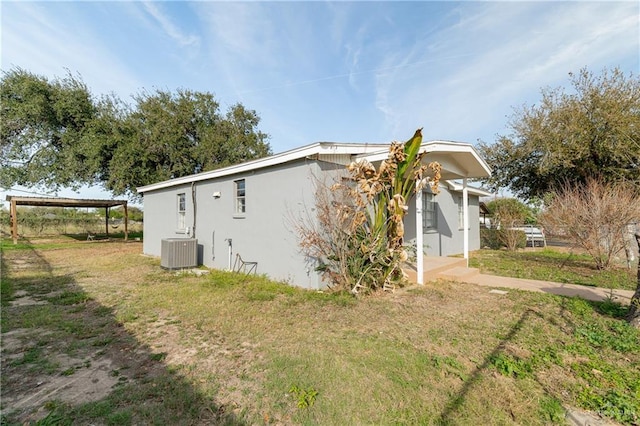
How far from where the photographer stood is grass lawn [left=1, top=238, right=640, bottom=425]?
2477 mm

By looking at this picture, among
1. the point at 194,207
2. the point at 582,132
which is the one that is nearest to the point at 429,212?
the point at 582,132

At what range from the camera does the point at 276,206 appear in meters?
7.30

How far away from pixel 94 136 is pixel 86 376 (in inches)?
691

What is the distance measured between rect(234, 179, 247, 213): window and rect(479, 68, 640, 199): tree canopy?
42.8ft

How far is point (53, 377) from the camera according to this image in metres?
3.01

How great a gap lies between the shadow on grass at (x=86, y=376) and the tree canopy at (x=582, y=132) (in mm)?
15123

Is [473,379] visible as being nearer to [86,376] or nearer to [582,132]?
[86,376]

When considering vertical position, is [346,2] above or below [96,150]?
above

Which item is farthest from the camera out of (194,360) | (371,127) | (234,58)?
(371,127)

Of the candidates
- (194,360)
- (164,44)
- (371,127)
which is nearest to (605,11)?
(371,127)

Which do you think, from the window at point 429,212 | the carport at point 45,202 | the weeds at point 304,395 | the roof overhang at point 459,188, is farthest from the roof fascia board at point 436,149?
the carport at point 45,202

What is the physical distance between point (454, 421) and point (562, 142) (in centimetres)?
1455

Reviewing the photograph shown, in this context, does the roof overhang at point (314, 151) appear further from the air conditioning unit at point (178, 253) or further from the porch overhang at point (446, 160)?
the air conditioning unit at point (178, 253)

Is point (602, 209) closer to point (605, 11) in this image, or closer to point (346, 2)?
point (605, 11)
